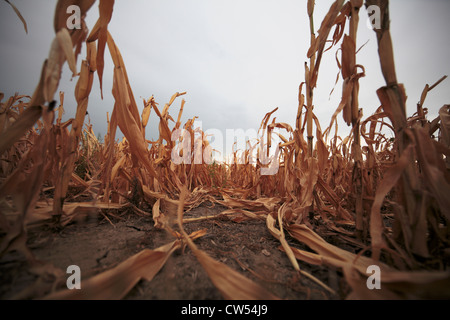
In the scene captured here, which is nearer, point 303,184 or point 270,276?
point 270,276

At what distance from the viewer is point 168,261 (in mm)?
500

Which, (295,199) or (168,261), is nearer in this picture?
(168,261)

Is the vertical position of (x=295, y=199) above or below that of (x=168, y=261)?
above

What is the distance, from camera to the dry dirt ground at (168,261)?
1.26ft

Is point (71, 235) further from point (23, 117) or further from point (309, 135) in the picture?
point (309, 135)

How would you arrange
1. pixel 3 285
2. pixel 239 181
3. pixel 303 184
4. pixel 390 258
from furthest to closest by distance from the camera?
pixel 239 181 → pixel 303 184 → pixel 390 258 → pixel 3 285

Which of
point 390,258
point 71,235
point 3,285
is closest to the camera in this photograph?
point 3,285

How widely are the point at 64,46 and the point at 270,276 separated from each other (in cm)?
83

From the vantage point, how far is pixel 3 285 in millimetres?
345

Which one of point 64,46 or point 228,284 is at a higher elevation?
point 64,46

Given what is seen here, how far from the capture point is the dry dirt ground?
385mm

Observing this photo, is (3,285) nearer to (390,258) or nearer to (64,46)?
(64,46)

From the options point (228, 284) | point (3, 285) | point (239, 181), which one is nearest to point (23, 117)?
point (3, 285)

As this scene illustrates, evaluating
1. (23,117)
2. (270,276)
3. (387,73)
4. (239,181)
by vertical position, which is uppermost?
(387,73)
